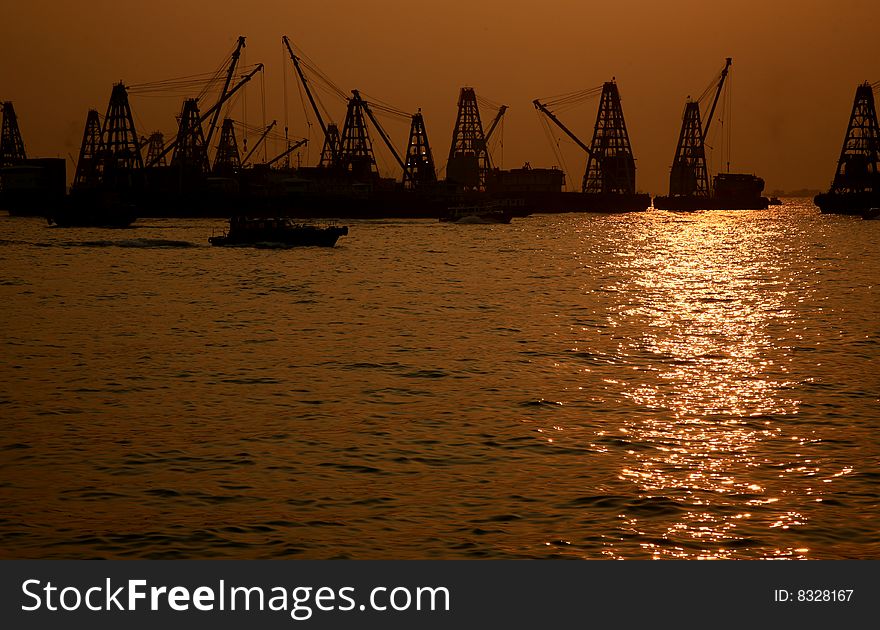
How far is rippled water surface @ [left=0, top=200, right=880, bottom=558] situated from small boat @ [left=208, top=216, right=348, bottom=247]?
171ft

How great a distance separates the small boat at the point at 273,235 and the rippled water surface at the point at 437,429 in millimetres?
52147

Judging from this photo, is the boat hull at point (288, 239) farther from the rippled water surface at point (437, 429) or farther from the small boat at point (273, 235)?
the rippled water surface at point (437, 429)

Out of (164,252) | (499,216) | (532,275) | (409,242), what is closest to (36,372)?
(532,275)

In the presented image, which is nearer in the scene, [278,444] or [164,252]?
[278,444]

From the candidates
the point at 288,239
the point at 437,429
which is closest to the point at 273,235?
the point at 288,239

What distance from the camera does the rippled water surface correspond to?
49.9ft

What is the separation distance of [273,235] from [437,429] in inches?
3326

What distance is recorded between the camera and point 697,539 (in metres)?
14.8

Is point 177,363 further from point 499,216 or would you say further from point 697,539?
point 499,216

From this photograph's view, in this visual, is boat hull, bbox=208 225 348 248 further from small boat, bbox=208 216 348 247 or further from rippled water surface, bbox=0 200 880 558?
rippled water surface, bbox=0 200 880 558

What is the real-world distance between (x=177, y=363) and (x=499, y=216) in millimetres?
164728

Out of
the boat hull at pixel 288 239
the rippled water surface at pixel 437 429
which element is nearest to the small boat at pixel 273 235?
the boat hull at pixel 288 239

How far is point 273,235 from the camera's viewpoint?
105 m

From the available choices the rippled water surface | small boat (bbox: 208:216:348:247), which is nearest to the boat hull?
small boat (bbox: 208:216:348:247)
